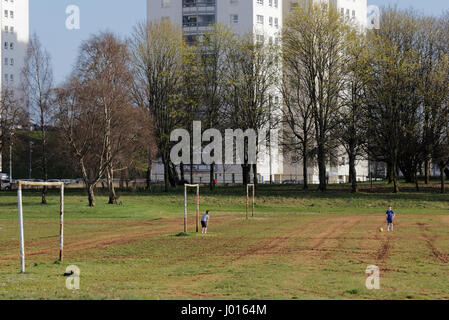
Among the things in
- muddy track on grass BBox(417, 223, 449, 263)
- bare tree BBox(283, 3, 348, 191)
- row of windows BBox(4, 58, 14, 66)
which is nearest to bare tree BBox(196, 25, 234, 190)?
bare tree BBox(283, 3, 348, 191)

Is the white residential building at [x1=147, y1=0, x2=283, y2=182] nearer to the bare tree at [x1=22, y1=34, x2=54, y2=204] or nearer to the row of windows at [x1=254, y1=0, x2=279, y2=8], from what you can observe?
the row of windows at [x1=254, y1=0, x2=279, y2=8]

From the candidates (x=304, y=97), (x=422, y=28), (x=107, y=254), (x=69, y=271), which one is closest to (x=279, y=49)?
(x=304, y=97)

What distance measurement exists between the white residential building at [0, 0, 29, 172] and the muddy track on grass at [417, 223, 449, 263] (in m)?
134

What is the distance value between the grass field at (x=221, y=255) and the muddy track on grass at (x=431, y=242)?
0.17 ft

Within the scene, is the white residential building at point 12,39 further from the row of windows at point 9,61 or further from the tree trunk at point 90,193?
the tree trunk at point 90,193

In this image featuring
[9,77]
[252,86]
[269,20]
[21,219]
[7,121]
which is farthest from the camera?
[9,77]

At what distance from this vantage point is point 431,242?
3734 centimetres

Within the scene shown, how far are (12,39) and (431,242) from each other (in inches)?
5897

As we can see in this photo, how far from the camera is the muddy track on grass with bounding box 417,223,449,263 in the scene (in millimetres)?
29808

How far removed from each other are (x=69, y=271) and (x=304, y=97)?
6772 centimetres

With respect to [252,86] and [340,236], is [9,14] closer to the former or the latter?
[252,86]

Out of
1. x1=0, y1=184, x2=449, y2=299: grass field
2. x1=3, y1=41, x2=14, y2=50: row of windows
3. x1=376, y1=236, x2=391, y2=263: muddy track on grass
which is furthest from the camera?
x1=3, y1=41, x2=14, y2=50: row of windows

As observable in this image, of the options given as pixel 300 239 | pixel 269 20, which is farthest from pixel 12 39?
pixel 300 239

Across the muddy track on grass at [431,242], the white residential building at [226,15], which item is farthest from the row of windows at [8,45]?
the muddy track on grass at [431,242]
